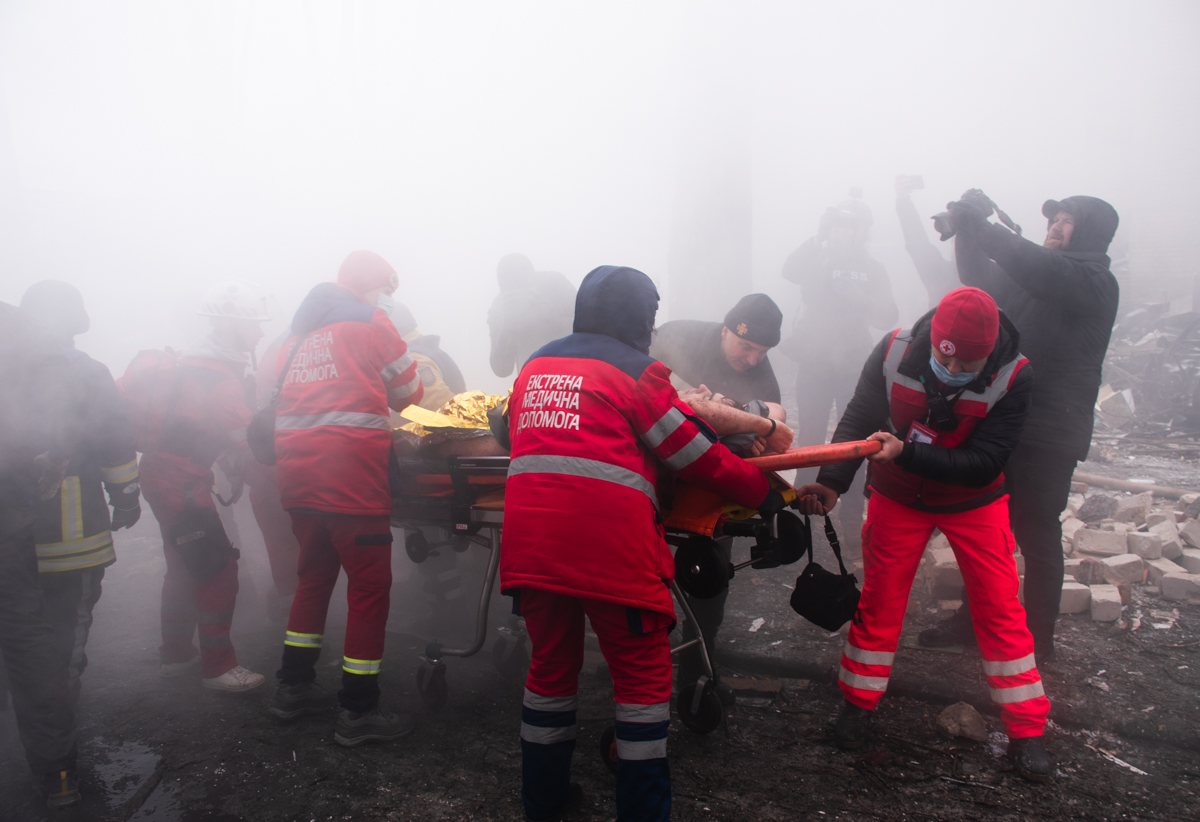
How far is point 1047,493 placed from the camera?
Answer: 9.11 ft

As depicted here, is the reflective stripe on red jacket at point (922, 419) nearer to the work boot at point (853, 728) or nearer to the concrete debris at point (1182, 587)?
the work boot at point (853, 728)

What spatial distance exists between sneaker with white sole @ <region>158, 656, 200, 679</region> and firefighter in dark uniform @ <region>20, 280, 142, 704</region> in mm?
573

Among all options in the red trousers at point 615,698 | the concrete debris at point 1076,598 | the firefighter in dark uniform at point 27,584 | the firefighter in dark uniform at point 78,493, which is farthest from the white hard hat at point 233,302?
the concrete debris at point 1076,598

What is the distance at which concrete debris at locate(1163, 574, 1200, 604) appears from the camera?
3453mm

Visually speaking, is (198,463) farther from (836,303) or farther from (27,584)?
(836,303)

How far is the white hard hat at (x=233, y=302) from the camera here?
3.68 meters

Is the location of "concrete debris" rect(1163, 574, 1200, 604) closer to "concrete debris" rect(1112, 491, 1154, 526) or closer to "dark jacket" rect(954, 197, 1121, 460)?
"concrete debris" rect(1112, 491, 1154, 526)

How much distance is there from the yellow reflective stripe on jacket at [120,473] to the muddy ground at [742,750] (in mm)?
1155

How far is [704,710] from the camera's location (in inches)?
95.3

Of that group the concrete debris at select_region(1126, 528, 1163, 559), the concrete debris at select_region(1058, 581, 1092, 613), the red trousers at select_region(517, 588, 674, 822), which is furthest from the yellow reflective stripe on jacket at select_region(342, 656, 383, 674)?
the concrete debris at select_region(1126, 528, 1163, 559)

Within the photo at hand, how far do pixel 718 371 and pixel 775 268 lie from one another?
29.1ft

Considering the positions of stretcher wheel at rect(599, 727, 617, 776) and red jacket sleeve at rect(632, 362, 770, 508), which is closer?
red jacket sleeve at rect(632, 362, 770, 508)

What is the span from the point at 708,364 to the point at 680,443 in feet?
5.46

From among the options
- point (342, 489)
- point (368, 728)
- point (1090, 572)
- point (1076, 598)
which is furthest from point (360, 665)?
point (1090, 572)
